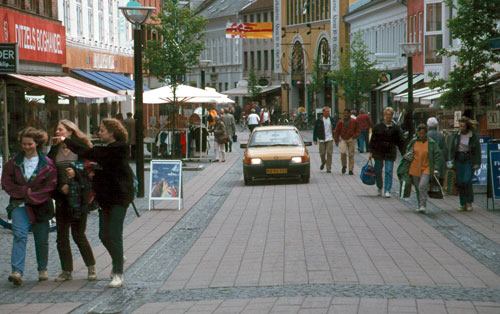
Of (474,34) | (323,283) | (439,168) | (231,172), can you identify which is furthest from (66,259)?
(231,172)

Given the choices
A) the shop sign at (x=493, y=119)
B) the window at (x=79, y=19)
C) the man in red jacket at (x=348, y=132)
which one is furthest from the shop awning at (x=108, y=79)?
the shop sign at (x=493, y=119)

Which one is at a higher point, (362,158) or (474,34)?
(474,34)

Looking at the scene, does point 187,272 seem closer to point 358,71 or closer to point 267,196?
point 267,196

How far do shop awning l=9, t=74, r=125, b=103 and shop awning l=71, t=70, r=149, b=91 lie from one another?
372 centimetres

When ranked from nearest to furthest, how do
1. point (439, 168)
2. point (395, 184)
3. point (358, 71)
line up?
point (439, 168) < point (395, 184) < point (358, 71)

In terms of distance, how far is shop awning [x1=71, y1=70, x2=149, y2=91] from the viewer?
3753 cm

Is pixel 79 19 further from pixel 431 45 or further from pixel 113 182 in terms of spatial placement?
pixel 113 182

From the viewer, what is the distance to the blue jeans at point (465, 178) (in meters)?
16.7

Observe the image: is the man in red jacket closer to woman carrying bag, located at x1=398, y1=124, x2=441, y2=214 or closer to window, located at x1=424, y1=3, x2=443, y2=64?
woman carrying bag, located at x1=398, y1=124, x2=441, y2=214

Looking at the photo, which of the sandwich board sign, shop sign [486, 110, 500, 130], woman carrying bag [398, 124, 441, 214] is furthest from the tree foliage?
woman carrying bag [398, 124, 441, 214]

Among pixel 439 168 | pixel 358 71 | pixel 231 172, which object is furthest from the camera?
pixel 358 71

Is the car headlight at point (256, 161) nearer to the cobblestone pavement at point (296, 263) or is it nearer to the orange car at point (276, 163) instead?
the orange car at point (276, 163)

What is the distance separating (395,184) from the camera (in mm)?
22688

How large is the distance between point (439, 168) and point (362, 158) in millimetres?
17845
